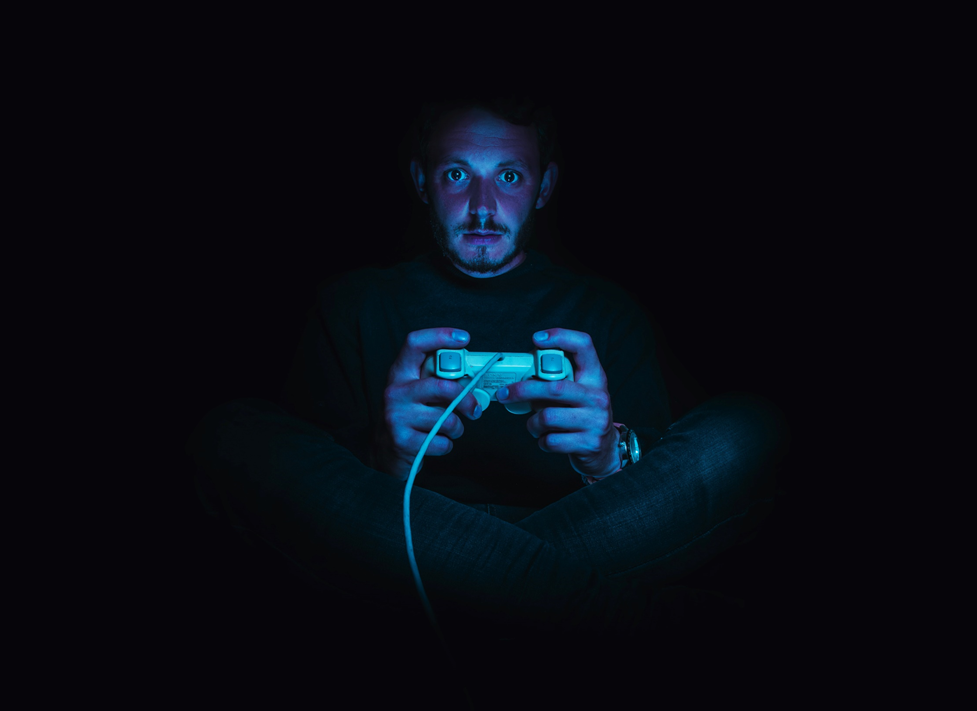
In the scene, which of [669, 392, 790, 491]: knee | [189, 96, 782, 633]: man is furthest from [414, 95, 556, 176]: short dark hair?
[669, 392, 790, 491]: knee

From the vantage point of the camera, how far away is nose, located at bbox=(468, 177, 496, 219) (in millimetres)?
1314

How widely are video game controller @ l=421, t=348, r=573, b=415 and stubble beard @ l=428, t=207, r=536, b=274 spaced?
49 cm

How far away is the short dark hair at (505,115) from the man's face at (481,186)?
0.02 metres

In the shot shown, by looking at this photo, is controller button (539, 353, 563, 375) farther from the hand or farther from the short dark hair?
the short dark hair

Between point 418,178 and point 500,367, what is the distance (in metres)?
0.82

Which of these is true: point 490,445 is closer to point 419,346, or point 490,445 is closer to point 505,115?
point 419,346

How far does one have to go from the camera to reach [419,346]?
96 centimetres

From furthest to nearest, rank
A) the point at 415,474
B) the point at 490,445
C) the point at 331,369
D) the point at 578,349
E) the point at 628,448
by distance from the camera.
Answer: the point at 331,369, the point at 490,445, the point at 628,448, the point at 578,349, the point at 415,474

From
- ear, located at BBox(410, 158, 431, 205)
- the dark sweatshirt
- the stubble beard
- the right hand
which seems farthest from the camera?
ear, located at BBox(410, 158, 431, 205)

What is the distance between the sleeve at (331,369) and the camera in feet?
4.40

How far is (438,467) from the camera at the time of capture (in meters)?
1.27

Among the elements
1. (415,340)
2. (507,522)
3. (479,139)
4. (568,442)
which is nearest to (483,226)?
(479,139)

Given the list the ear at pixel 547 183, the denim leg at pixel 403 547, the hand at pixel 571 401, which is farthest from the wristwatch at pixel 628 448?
the ear at pixel 547 183

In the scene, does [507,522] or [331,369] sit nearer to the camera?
[507,522]
